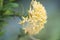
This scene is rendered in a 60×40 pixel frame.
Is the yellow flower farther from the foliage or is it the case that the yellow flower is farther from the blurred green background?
the foliage

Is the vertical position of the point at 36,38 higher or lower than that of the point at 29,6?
lower

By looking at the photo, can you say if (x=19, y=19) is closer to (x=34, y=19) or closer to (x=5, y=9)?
(x=34, y=19)

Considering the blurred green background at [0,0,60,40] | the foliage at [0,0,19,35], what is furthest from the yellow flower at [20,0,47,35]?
the foliage at [0,0,19,35]

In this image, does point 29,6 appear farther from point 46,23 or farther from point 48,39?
point 48,39

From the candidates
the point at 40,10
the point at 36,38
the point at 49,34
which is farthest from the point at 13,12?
the point at 49,34

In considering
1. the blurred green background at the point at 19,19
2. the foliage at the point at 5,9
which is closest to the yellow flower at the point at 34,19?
the blurred green background at the point at 19,19

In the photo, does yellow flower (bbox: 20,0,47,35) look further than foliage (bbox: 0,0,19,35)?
Yes

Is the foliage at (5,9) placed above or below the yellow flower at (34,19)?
below

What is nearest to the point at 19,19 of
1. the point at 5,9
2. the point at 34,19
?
the point at 34,19

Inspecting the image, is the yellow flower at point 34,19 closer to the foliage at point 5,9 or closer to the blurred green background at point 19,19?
the blurred green background at point 19,19
